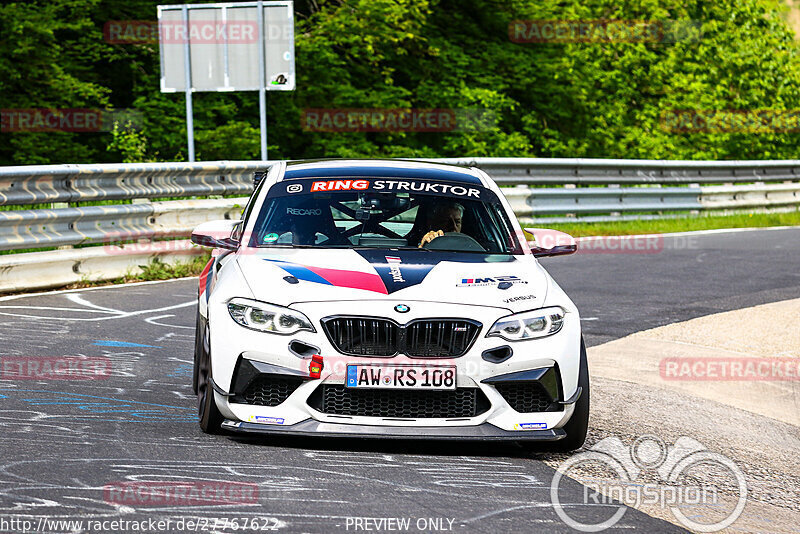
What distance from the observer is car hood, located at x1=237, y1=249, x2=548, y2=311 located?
6.18 meters

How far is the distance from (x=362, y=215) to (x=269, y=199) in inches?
22.3

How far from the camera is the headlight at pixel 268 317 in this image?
19.9 ft

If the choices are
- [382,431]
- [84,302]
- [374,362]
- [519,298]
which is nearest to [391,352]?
[374,362]

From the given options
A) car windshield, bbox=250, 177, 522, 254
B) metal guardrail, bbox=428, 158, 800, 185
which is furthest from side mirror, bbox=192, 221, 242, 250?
metal guardrail, bbox=428, 158, 800, 185

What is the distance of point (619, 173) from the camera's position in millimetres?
22000

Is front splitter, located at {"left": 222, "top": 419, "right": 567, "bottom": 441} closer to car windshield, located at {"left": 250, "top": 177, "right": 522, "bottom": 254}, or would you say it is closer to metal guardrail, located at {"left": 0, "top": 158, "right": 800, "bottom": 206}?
car windshield, located at {"left": 250, "top": 177, "right": 522, "bottom": 254}

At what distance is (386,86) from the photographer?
32375 millimetres

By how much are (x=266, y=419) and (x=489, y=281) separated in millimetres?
1316

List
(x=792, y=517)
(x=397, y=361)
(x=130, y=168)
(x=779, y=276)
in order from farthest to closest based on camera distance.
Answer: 1. (x=779, y=276)
2. (x=130, y=168)
3. (x=397, y=361)
4. (x=792, y=517)

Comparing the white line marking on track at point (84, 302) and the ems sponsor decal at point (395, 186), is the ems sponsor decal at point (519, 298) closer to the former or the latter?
the ems sponsor decal at point (395, 186)

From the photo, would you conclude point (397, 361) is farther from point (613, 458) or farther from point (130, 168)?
point (130, 168)

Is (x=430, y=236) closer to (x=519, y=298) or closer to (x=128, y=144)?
(x=519, y=298)

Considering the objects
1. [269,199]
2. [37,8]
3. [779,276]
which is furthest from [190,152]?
[269,199]

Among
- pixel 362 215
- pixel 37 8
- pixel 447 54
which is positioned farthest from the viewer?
pixel 447 54
